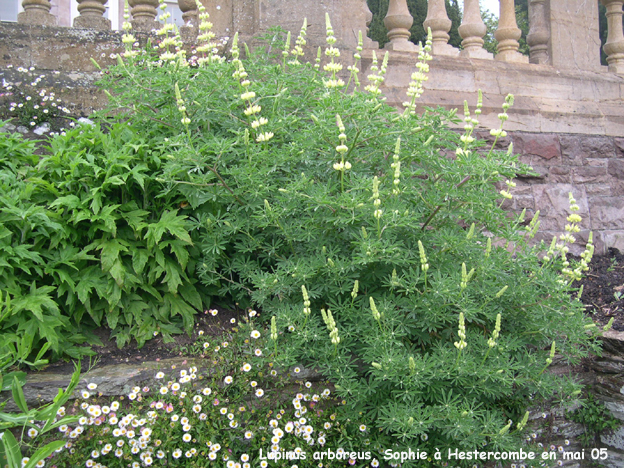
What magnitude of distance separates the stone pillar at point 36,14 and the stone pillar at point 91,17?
0.81ft

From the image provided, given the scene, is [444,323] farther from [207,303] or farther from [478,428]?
[207,303]

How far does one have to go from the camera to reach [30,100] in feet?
14.7

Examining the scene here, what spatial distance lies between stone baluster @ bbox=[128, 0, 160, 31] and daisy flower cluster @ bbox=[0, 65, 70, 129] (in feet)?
3.30

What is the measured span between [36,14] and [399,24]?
11.4 ft

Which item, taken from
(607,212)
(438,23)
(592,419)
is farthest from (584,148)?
(592,419)

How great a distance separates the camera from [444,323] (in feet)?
9.04

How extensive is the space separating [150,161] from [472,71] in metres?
3.63

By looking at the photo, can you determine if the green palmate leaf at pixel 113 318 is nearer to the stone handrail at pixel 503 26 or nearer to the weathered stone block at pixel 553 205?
the stone handrail at pixel 503 26

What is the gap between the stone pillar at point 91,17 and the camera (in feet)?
15.9

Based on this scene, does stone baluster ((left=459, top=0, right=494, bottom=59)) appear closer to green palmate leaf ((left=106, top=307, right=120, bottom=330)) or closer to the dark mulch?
the dark mulch

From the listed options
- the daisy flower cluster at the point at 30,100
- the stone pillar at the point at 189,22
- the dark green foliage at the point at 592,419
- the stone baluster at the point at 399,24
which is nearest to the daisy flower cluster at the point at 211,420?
the dark green foliage at the point at 592,419

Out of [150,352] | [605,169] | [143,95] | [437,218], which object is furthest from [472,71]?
[150,352]

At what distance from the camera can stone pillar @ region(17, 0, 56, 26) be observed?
4770mm

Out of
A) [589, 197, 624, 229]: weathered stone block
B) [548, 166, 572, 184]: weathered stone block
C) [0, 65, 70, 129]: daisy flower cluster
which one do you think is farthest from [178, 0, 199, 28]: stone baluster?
[589, 197, 624, 229]: weathered stone block
